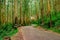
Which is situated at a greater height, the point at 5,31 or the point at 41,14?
the point at 41,14

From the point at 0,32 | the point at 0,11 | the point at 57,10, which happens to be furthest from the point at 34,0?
the point at 0,32

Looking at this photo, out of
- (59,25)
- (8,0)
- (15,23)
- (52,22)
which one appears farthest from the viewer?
(8,0)

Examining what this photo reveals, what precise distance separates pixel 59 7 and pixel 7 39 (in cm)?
2026

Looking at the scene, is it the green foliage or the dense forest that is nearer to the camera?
the green foliage

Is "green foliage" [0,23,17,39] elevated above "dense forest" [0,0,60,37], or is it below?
below

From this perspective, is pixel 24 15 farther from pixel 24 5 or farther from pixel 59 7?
pixel 59 7

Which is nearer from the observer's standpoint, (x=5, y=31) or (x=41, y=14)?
(x=5, y=31)

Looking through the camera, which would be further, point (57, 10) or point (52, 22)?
point (57, 10)

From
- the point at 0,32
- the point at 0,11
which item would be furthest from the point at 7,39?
the point at 0,11

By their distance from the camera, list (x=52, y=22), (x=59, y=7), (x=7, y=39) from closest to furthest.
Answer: (x=7, y=39) < (x=52, y=22) < (x=59, y=7)

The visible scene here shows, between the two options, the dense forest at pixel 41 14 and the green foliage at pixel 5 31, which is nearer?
the green foliage at pixel 5 31

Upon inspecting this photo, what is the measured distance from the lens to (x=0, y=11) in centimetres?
3847

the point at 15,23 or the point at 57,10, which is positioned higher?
the point at 57,10

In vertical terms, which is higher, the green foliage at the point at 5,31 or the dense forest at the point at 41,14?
the dense forest at the point at 41,14
